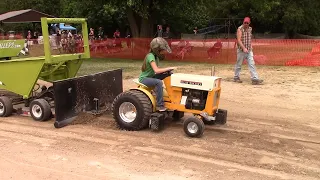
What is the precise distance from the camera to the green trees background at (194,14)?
69.5ft

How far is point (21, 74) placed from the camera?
679cm

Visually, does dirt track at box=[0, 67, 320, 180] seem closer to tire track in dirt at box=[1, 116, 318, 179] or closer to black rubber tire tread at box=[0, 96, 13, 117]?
tire track in dirt at box=[1, 116, 318, 179]

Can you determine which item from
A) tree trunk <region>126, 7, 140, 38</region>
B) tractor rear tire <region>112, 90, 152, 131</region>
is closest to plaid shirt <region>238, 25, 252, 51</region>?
tractor rear tire <region>112, 90, 152, 131</region>

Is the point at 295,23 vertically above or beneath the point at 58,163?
above

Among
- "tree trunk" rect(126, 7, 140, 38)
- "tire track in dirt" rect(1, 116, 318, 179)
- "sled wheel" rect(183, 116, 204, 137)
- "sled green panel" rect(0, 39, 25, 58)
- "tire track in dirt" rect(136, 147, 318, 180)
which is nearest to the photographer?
"tire track in dirt" rect(136, 147, 318, 180)

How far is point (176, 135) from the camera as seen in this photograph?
5988 millimetres

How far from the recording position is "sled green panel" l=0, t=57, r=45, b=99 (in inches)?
261

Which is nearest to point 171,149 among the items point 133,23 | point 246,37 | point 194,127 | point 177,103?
point 194,127

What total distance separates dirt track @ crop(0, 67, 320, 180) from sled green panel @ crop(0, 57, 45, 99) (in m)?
0.61

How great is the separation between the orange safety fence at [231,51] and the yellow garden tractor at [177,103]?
346 inches

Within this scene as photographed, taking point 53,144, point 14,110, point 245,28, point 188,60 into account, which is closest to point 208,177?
point 53,144

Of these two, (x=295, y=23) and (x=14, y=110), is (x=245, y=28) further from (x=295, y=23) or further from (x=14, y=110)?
(x=295, y=23)

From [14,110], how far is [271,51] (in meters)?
11.1

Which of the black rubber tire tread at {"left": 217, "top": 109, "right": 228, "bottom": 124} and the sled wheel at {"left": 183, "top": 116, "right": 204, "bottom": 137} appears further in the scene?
the black rubber tire tread at {"left": 217, "top": 109, "right": 228, "bottom": 124}
